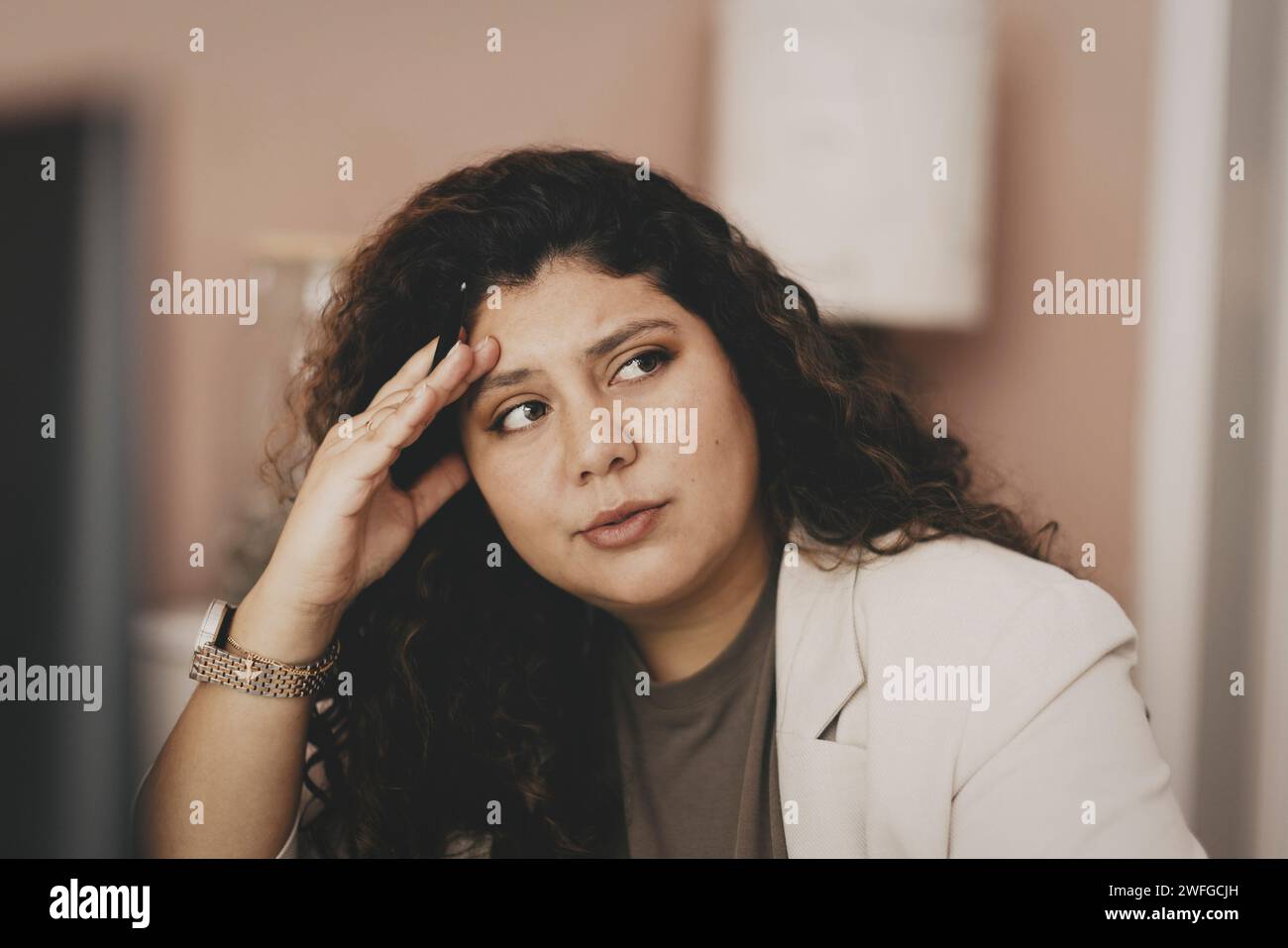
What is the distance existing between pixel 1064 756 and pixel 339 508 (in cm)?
80

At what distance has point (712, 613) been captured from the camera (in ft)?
4.04

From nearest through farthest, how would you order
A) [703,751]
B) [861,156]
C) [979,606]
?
1. [979,606]
2. [703,751]
3. [861,156]

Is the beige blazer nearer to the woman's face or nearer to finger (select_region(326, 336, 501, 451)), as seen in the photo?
the woman's face

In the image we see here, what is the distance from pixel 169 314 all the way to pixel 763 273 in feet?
4.12

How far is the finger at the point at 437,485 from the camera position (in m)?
1.25

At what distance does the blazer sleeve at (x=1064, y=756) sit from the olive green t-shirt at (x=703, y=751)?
26cm

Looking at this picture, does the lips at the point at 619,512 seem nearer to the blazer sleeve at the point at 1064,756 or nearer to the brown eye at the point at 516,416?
the brown eye at the point at 516,416

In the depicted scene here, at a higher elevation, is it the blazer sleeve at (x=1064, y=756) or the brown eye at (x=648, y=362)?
the brown eye at (x=648, y=362)

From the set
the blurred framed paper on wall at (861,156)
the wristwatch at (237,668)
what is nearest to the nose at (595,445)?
the wristwatch at (237,668)

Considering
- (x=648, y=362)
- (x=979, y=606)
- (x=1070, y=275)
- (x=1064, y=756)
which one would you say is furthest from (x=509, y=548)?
(x=1070, y=275)

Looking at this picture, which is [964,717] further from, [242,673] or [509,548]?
[242,673]
